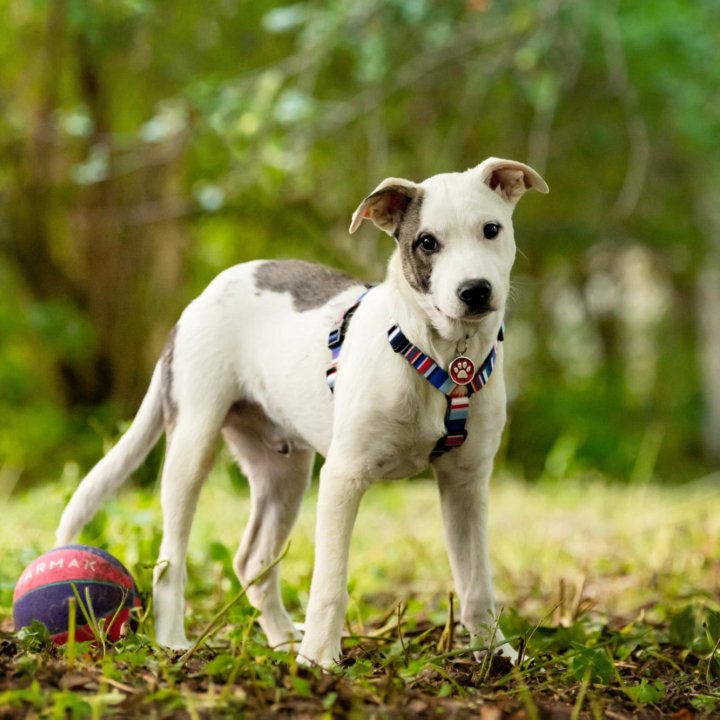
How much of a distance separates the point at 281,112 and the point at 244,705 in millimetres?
5470

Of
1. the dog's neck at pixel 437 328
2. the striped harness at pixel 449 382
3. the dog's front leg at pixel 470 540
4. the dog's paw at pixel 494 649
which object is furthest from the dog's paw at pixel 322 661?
the dog's neck at pixel 437 328

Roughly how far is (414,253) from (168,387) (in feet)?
4.51

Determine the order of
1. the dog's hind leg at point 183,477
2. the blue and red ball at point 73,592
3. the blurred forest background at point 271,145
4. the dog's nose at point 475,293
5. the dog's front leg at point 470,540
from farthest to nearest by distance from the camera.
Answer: the blurred forest background at point 271,145 < the dog's hind leg at point 183,477 < the dog's front leg at point 470,540 < the blue and red ball at point 73,592 < the dog's nose at point 475,293

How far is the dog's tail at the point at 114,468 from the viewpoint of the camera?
4.52 meters

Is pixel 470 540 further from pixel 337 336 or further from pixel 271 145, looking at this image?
pixel 271 145

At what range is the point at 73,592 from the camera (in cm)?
387

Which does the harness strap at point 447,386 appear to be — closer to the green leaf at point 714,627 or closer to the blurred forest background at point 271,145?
the green leaf at point 714,627

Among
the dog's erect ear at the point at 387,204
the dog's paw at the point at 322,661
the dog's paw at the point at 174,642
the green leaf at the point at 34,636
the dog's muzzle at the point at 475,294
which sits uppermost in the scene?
the dog's erect ear at the point at 387,204

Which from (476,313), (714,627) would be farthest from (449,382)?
(714,627)

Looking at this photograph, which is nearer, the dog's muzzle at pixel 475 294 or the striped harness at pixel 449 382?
the dog's muzzle at pixel 475 294

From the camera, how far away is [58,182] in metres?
12.8

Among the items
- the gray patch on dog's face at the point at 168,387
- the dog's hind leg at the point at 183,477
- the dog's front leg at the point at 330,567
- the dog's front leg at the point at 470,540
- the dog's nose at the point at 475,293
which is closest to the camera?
the dog's nose at the point at 475,293

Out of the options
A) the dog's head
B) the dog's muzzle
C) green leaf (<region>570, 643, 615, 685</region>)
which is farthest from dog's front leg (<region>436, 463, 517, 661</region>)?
the dog's muzzle

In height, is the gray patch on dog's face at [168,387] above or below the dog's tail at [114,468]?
above
